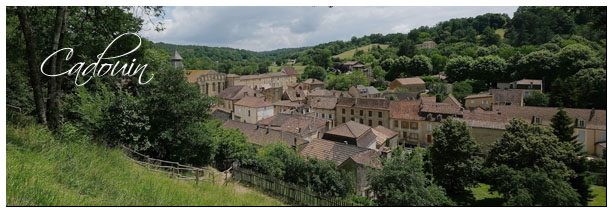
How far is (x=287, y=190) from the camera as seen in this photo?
686cm

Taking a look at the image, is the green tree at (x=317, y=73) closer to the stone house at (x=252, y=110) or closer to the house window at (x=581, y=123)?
the stone house at (x=252, y=110)

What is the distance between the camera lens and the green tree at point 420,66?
5409cm

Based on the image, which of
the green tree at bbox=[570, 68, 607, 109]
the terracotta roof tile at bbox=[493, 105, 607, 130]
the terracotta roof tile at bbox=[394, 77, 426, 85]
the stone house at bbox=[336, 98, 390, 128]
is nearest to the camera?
the green tree at bbox=[570, 68, 607, 109]

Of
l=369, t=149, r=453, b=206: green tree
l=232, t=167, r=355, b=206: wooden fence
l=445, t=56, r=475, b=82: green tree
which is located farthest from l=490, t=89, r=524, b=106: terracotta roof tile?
l=232, t=167, r=355, b=206: wooden fence

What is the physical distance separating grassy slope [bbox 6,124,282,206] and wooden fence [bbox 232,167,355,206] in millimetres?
406

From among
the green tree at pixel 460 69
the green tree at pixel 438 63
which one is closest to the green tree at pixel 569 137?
the green tree at pixel 460 69

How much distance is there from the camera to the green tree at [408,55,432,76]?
54.1 metres

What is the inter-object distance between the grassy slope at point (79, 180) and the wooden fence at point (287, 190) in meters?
0.41

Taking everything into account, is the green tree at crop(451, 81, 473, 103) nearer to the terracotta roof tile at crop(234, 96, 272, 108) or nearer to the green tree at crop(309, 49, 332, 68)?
the terracotta roof tile at crop(234, 96, 272, 108)

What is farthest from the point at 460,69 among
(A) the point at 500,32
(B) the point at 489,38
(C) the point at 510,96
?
(A) the point at 500,32

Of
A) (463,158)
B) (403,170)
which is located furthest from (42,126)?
(463,158)

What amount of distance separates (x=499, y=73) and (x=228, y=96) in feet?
96.8

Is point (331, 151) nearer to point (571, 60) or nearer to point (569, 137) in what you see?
point (569, 137)

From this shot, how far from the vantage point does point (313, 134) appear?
22.1 metres
